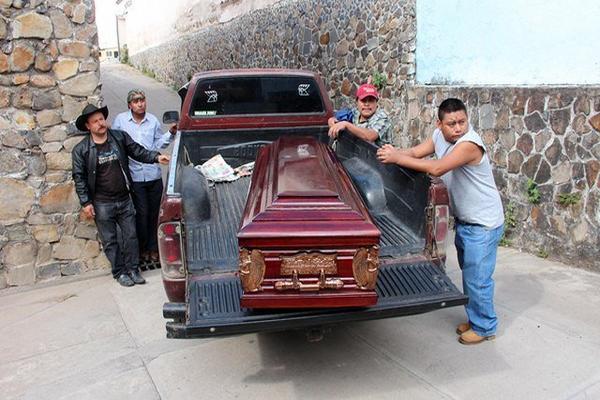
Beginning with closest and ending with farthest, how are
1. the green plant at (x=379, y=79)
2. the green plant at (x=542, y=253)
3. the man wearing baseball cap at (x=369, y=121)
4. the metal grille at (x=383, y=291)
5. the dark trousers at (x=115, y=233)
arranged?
the metal grille at (x=383, y=291) < the man wearing baseball cap at (x=369, y=121) < the dark trousers at (x=115, y=233) < the green plant at (x=542, y=253) < the green plant at (x=379, y=79)

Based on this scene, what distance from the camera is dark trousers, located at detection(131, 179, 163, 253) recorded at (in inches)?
217

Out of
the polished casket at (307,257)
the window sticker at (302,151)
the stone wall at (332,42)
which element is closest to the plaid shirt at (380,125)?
the window sticker at (302,151)

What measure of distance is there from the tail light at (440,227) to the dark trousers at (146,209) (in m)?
3.24

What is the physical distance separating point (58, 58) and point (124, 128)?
901mm

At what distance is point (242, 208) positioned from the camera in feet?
14.2

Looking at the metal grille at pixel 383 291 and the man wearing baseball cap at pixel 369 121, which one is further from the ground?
the man wearing baseball cap at pixel 369 121

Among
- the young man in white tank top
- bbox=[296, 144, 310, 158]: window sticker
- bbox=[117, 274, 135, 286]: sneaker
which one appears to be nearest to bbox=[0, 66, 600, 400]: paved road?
the young man in white tank top

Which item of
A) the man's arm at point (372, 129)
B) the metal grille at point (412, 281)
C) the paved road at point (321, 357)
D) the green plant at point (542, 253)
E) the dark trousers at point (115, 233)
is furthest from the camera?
the green plant at point (542, 253)

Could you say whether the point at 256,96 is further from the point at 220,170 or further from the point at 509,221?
the point at 509,221

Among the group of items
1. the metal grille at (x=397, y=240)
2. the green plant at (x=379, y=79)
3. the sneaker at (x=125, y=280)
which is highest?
the green plant at (x=379, y=79)

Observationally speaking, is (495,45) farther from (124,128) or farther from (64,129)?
(64,129)

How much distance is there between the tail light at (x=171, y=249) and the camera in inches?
126

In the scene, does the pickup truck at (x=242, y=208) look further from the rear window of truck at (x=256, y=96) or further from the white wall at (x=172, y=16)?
the white wall at (x=172, y=16)

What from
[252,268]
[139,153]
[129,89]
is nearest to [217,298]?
[252,268]
